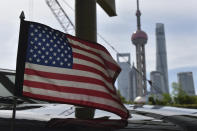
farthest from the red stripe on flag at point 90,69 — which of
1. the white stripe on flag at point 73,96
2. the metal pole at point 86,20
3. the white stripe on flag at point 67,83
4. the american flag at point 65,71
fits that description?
the metal pole at point 86,20

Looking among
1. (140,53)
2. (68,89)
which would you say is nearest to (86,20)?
(68,89)

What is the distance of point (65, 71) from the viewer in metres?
2.51

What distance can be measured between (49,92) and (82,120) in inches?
16.1

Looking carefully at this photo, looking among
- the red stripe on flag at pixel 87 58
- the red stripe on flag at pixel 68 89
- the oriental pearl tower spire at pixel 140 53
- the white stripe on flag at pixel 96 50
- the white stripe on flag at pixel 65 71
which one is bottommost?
the red stripe on flag at pixel 68 89

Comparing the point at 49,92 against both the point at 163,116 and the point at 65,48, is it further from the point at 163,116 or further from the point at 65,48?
the point at 163,116

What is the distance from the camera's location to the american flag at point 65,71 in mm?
2314

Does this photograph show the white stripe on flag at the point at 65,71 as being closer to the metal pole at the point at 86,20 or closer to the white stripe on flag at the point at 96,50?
the white stripe on flag at the point at 96,50

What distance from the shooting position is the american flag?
231 centimetres

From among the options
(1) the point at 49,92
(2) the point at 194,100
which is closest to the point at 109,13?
(1) the point at 49,92

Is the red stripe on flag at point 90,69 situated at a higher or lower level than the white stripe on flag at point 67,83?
higher

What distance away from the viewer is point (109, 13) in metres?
9.27

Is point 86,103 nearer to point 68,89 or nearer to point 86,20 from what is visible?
point 68,89

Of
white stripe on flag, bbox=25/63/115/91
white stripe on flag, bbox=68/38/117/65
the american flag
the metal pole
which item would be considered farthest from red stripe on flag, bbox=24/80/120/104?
the metal pole

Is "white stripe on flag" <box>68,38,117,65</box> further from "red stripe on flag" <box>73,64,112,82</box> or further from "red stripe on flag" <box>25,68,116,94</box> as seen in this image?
"red stripe on flag" <box>25,68,116,94</box>
